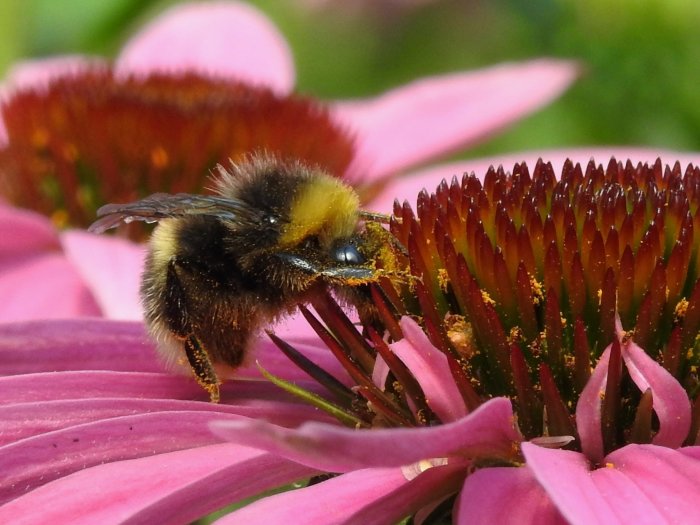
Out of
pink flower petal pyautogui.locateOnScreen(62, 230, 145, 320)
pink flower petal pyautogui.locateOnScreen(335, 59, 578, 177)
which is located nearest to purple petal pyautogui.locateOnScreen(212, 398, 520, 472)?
pink flower petal pyautogui.locateOnScreen(62, 230, 145, 320)

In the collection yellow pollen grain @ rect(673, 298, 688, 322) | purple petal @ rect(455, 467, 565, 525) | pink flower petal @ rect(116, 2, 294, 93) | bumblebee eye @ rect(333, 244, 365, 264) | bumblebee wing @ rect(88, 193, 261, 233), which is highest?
pink flower petal @ rect(116, 2, 294, 93)

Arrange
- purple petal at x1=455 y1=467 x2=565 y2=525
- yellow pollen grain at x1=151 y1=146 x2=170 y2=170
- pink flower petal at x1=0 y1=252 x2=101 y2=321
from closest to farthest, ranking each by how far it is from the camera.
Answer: purple petal at x1=455 y1=467 x2=565 y2=525, pink flower petal at x1=0 y1=252 x2=101 y2=321, yellow pollen grain at x1=151 y1=146 x2=170 y2=170

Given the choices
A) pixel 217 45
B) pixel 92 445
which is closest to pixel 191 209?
pixel 92 445

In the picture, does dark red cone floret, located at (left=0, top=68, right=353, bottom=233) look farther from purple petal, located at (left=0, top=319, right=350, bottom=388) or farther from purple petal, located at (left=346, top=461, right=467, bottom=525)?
purple petal, located at (left=346, top=461, right=467, bottom=525)

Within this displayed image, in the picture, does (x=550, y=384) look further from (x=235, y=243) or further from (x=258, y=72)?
(x=258, y=72)

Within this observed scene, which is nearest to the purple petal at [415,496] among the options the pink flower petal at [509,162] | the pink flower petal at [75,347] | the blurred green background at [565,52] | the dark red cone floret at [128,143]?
the pink flower petal at [75,347]

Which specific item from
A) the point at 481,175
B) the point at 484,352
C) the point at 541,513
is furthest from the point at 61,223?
the point at 541,513
